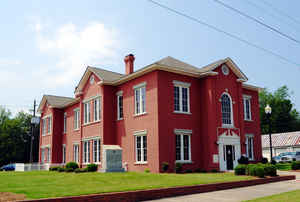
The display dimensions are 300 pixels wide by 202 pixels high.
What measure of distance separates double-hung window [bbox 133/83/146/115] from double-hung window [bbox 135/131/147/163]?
1854mm

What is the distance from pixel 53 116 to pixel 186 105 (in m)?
21.6

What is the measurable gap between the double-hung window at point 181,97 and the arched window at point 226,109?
3235 mm

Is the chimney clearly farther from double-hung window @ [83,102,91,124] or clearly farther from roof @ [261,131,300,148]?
roof @ [261,131,300,148]

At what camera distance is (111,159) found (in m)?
22.6

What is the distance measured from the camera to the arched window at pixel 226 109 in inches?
1043

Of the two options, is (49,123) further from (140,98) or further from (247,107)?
(247,107)

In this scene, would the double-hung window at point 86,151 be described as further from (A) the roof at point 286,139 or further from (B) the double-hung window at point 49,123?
(A) the roof at point 286,139

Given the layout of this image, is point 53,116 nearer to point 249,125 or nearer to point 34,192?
point 249,125

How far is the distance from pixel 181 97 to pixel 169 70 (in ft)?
7.95

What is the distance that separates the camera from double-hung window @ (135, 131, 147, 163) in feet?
81.3

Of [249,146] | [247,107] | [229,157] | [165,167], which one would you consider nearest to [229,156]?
[229,157]

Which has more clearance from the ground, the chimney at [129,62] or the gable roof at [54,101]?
the chimney at [129,62]

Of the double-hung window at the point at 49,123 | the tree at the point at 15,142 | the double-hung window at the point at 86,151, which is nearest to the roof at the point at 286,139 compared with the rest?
the double-hung window at the point at 86,151

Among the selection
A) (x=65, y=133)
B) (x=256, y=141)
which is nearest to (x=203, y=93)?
(x=256, y=141)
